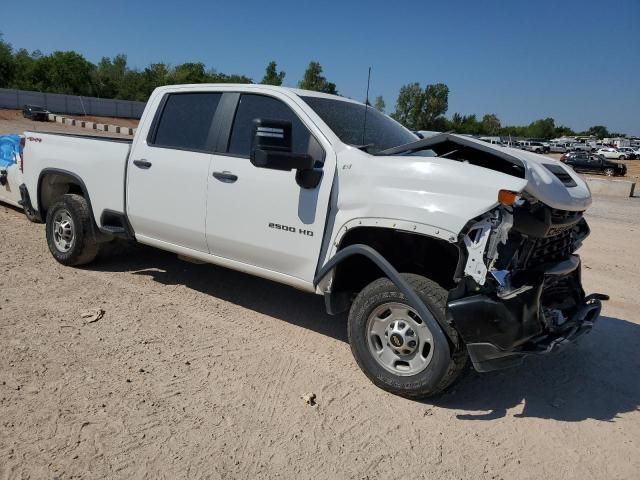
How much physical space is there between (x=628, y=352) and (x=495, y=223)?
247 cm

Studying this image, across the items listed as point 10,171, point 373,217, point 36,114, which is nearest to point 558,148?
point 36,114

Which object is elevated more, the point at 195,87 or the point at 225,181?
the point at 195,87

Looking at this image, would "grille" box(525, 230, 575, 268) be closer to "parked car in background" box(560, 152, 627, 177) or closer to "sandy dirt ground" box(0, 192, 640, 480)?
"sandy dirt ground" box(0, 192, 640, 480)

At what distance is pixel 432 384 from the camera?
11.4 ft

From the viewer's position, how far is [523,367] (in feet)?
14.3

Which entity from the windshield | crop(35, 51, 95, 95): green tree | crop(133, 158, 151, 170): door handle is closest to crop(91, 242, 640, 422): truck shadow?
crop(133, 158, 151, 170): door handle

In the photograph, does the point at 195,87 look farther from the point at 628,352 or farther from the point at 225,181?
the point at 628,352

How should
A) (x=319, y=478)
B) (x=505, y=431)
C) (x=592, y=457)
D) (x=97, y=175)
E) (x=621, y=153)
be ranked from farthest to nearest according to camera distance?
1. (x=621, y=153)
2. (x=97, y=175)
3. (x=505, y=431)
4. (x=592, y=457)
5. (x=319, y=478)

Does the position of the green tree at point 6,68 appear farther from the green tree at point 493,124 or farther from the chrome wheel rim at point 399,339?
the chrome wheel rim at point 399,339

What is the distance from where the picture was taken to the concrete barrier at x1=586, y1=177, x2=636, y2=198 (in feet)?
65.3

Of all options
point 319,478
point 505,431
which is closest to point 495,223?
point 505,431

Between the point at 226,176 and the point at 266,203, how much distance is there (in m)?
0.47

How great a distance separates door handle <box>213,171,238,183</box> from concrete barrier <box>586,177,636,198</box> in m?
18.8

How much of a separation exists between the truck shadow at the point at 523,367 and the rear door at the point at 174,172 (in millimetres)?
865
